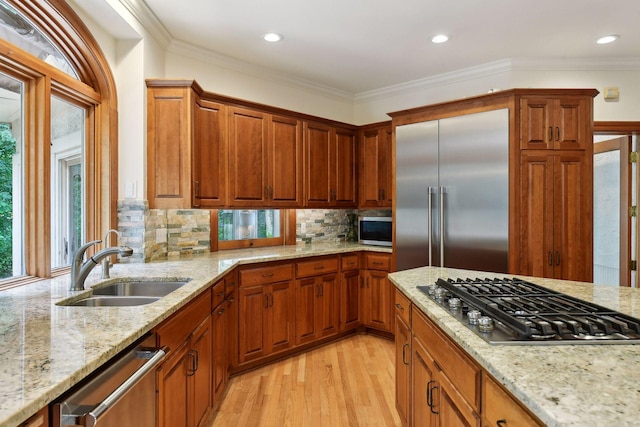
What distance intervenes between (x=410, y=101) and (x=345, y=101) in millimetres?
840

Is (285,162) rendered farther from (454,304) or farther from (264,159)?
(454,304)

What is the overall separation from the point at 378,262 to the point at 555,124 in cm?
203

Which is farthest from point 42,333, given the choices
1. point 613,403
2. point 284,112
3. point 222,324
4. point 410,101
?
point 410,101

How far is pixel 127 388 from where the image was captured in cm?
124

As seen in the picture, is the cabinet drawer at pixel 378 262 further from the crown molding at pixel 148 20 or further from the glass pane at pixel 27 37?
the glass pane at pixel 27 37

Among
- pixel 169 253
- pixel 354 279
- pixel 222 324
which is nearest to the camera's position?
pixel 222 324

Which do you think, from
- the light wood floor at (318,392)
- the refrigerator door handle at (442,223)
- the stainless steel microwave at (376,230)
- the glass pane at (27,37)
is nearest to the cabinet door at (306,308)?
the light wood floor at (318,392)

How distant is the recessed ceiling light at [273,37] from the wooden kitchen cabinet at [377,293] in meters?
2.28

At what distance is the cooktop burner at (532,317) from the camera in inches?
45.9

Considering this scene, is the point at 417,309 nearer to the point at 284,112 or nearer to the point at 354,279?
the point at 354,279

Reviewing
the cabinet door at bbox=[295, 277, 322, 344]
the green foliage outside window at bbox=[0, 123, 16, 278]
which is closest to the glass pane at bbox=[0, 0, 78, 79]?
the green foliage outside window at bbox=[0, 123, 16, 278]

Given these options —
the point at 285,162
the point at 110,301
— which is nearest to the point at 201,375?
the point at 110,301

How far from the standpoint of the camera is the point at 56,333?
1.31m

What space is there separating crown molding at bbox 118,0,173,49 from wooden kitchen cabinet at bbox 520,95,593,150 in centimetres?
301
